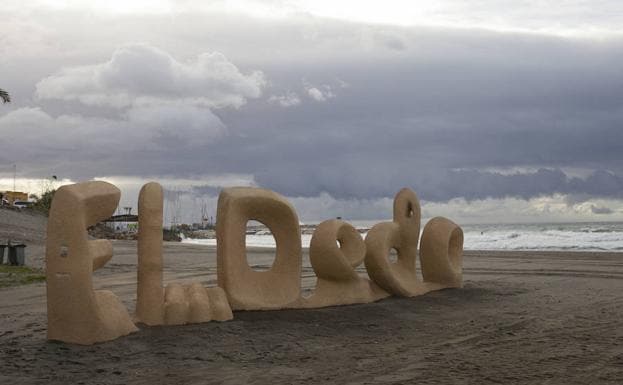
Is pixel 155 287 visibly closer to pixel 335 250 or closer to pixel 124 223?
pixel 335 250

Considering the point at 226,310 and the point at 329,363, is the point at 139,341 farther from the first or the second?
the point at 329,363

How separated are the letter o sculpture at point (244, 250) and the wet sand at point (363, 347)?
0.36 m

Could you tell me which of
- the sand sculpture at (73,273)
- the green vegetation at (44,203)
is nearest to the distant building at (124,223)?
the green vegetation at (44,203)

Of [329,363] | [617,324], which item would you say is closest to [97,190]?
[329,363]

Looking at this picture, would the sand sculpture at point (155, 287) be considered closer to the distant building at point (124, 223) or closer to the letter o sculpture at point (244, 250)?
the letter o sculpture at point (244, 250)

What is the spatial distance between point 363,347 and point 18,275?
15473 millimetres

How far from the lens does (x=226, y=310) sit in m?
12.4

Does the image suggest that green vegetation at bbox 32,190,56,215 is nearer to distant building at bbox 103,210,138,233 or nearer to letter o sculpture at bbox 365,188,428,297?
distant building at bbox 103,210,138,233

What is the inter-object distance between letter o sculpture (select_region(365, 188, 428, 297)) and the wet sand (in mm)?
378

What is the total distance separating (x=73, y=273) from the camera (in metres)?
10.4

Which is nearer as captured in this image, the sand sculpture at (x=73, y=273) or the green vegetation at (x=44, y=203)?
the sand sculpture at (x=73, y=273)

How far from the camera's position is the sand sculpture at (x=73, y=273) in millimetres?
10461

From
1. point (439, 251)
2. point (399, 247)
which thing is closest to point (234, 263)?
point (399, 247)

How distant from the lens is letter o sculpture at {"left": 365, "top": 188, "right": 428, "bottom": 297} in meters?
15.2
